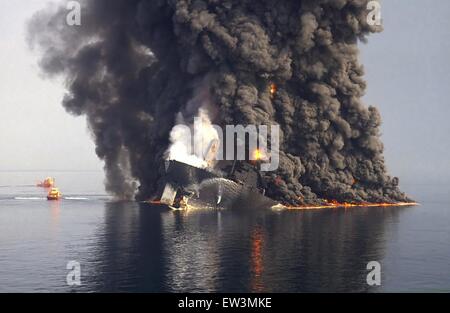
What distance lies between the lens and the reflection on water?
73.0 m

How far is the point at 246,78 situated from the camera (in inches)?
6088

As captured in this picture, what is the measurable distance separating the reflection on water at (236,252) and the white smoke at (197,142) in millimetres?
16461

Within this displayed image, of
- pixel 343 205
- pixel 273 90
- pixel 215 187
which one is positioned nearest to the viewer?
pixel 215 187

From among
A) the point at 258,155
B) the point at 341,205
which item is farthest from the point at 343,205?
the point at 258,155

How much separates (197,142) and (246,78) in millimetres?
18993

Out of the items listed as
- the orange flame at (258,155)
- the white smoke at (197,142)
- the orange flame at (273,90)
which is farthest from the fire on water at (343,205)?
the orange flame at (273,90)

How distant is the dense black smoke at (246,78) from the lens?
154250 mm

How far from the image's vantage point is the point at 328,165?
16588 cm

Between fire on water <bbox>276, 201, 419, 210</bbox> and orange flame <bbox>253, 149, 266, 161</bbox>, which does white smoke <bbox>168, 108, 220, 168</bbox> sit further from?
fire on water <bbox>276, 201, 419, 210</bbox>

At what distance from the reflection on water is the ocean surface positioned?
146 millimetres

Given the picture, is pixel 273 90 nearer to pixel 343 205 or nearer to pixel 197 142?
pixel 197 142

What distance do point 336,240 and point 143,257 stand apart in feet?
107

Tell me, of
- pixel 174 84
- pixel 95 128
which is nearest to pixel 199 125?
pixel 174 84
